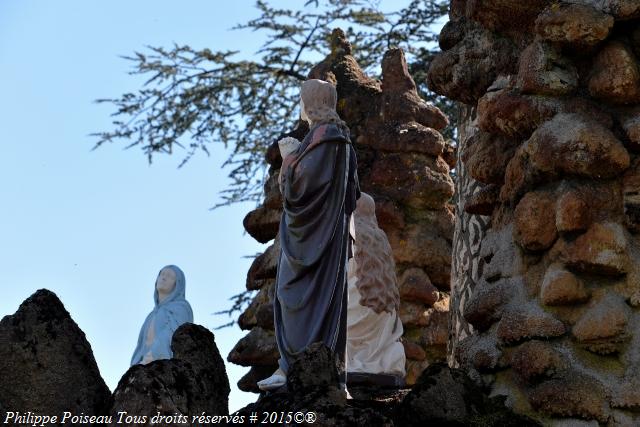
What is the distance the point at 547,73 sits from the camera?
721 cm

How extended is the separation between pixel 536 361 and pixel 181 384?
84.8 inches

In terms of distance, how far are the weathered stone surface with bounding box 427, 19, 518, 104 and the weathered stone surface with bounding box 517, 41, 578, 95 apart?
61 cm

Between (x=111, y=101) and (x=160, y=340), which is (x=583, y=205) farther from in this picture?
(x=111, y=101)

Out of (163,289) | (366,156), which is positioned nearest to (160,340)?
(163,289)

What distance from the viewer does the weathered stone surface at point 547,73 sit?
23.6 feet

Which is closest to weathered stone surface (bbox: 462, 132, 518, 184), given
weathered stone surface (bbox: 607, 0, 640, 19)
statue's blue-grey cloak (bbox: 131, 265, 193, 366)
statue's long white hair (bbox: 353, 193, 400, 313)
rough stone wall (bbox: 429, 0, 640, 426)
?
rough stone wall (bbox: 429, 0, 640, 426)

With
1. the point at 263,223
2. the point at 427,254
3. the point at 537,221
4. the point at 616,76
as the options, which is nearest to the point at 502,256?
the point at 537,221

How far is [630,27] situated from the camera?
7207 millimetres

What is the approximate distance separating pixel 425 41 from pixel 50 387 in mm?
12674

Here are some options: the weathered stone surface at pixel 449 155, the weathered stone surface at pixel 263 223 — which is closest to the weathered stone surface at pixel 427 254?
the weathered stone surface at pixel 449 155

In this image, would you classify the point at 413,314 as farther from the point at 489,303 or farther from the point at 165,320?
the point at 489,303

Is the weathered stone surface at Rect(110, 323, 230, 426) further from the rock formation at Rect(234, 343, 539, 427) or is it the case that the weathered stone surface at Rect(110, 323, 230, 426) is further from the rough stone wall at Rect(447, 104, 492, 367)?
the rough stone wall at Rect(447, 104, 492, 367)

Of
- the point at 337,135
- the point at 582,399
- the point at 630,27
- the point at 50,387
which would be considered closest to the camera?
the point at 50,387

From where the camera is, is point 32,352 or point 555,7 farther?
point 555,7
